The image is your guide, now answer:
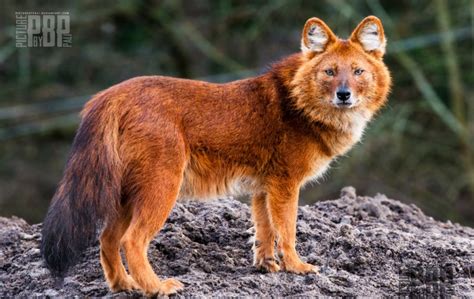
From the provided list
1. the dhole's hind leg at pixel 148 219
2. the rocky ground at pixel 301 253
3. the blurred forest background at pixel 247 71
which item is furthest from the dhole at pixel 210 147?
the blurred forest background at pixel 247 71

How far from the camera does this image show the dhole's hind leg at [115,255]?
26.9 feet

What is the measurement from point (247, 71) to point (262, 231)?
10166mm

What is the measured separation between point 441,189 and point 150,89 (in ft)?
41.0

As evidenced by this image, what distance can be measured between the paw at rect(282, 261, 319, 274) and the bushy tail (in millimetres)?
1648

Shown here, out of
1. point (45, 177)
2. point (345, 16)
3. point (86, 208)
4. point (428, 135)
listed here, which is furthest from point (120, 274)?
point (45, 177)

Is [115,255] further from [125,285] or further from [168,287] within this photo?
[168,287]

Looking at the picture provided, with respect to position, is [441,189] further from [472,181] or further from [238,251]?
[238,251]

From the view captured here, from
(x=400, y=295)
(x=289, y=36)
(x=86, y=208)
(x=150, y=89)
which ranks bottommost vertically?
(x=400, y=295)

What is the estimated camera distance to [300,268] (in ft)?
28.2

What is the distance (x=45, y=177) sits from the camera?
2170 centimetres

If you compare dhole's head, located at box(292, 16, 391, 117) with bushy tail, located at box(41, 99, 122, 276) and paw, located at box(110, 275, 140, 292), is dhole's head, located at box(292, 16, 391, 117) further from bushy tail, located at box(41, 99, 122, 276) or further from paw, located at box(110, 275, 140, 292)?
paw, located at box(110, 275, 140, 292)

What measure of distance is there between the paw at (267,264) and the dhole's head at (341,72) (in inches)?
51.6

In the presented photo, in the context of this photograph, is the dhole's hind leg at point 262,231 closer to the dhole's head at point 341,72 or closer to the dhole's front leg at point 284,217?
the dhole's front leg at point 284,217

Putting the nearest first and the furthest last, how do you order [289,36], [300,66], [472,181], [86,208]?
[86,208] < [300,66] < [472,181] < [289,36]
